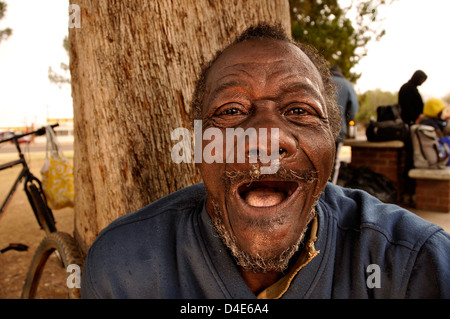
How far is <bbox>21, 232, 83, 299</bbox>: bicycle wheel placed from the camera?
2475 mm

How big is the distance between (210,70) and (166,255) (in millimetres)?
934

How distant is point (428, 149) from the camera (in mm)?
5598

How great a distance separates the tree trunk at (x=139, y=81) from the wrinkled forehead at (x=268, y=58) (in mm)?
552

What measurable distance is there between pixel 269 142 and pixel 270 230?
339 mm

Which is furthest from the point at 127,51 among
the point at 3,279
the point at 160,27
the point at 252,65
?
the point at 3,279

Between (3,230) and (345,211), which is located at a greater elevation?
(345,211)

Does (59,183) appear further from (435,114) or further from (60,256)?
(435,114)

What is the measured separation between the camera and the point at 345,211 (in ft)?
5.12

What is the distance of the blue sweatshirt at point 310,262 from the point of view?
127 centimetres

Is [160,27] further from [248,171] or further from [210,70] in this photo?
[248,171]

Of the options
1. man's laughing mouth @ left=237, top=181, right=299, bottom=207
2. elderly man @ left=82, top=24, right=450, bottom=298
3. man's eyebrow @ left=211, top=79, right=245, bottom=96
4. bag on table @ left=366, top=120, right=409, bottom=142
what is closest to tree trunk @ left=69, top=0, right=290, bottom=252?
elderly man @ left=82, top=24, right=450, bottom=298

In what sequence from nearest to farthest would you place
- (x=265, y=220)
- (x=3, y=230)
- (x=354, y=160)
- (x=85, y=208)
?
1. (x=265, y=220)
2. (x=85, y=208)
3. (x=3, y=230)
4. (x=354, y=160)

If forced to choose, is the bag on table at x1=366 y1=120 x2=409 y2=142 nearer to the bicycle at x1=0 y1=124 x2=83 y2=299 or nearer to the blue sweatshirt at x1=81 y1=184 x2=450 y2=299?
the blue sweatshirt at x1=81 y1=184 x2=450 y2=299

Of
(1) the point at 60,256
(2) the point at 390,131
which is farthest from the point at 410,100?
(1) the point at 60,256
